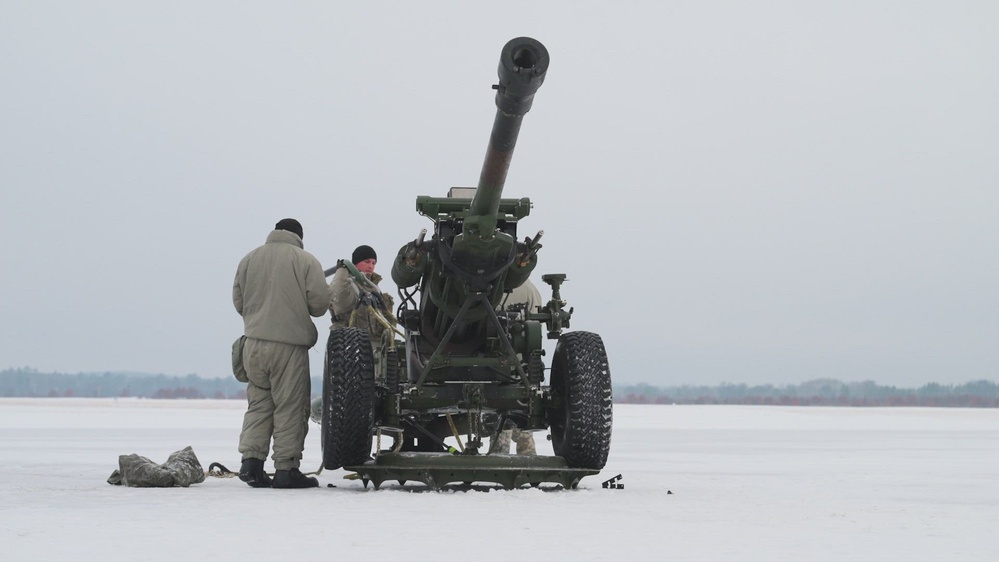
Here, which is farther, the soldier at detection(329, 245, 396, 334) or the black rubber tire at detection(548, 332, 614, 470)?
the soldier at detection(329, 245, 396, 334)

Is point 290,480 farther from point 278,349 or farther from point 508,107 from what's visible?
point 508,107

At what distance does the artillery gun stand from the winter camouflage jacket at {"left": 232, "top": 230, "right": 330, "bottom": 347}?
278mm

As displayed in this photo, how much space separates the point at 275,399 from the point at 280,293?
0.79 metres

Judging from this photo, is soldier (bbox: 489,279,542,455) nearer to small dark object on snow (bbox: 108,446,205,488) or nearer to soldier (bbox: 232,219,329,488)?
soldier (bbox: 232,219,329,488)

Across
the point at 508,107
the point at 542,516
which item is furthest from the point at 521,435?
the point at 542,516

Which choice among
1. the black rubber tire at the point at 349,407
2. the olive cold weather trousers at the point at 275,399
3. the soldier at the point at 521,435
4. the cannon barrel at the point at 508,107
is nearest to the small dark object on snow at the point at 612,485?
the black rubber tire at the point at 349,407

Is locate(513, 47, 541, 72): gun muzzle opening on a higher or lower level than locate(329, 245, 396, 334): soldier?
higher

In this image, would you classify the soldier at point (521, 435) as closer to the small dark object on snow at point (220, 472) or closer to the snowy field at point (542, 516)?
the snowy field at point (542, 516)

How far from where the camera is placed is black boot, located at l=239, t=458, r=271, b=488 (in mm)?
8883

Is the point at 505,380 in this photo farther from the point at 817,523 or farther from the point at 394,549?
the point at 394,549

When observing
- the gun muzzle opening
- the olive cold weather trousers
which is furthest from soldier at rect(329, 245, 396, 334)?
the gun muzzle opening

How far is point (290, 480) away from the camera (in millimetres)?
8797

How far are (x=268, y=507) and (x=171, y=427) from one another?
1640 cm

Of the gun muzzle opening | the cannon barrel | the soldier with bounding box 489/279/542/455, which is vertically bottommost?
the soldier with bounding box 489/279/542/455
